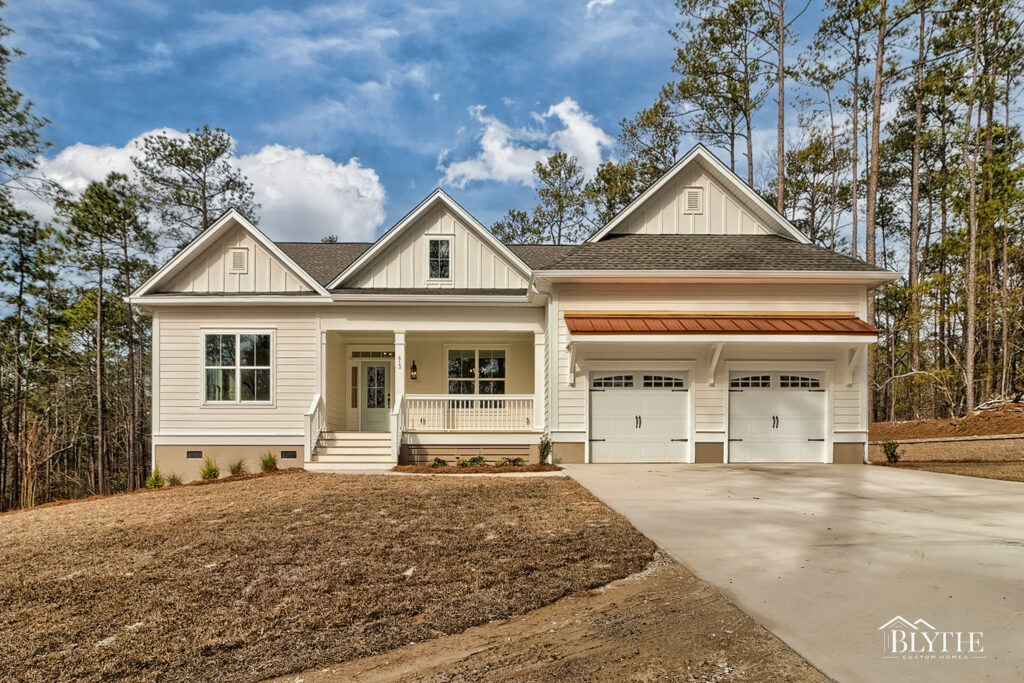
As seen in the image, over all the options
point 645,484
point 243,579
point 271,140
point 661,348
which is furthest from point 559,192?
point 243,579

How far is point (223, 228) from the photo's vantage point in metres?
13.6

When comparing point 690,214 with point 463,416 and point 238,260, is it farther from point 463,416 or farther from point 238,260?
point 238,260

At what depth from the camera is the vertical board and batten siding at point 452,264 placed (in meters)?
14.0

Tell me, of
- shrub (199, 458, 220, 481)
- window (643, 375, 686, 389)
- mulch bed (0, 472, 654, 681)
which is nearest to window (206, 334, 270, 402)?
shrub (199, 458, 220, 481)

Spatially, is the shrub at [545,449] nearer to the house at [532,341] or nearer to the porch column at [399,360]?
the house at [532,341]

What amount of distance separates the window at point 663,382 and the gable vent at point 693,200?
4500 millimetres

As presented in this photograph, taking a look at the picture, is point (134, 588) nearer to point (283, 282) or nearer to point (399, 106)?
point (283, 282)

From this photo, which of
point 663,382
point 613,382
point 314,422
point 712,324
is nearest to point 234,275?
point 314,422

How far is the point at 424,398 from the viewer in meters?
13.2

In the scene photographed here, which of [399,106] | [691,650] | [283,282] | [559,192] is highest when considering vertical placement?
[399,106]

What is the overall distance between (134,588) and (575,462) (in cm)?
888

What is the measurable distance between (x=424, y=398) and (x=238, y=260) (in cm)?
586

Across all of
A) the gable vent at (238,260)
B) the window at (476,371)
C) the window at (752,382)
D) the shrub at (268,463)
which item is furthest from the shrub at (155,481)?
the window at (752,382)

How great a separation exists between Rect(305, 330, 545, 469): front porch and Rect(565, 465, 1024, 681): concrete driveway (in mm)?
4209
